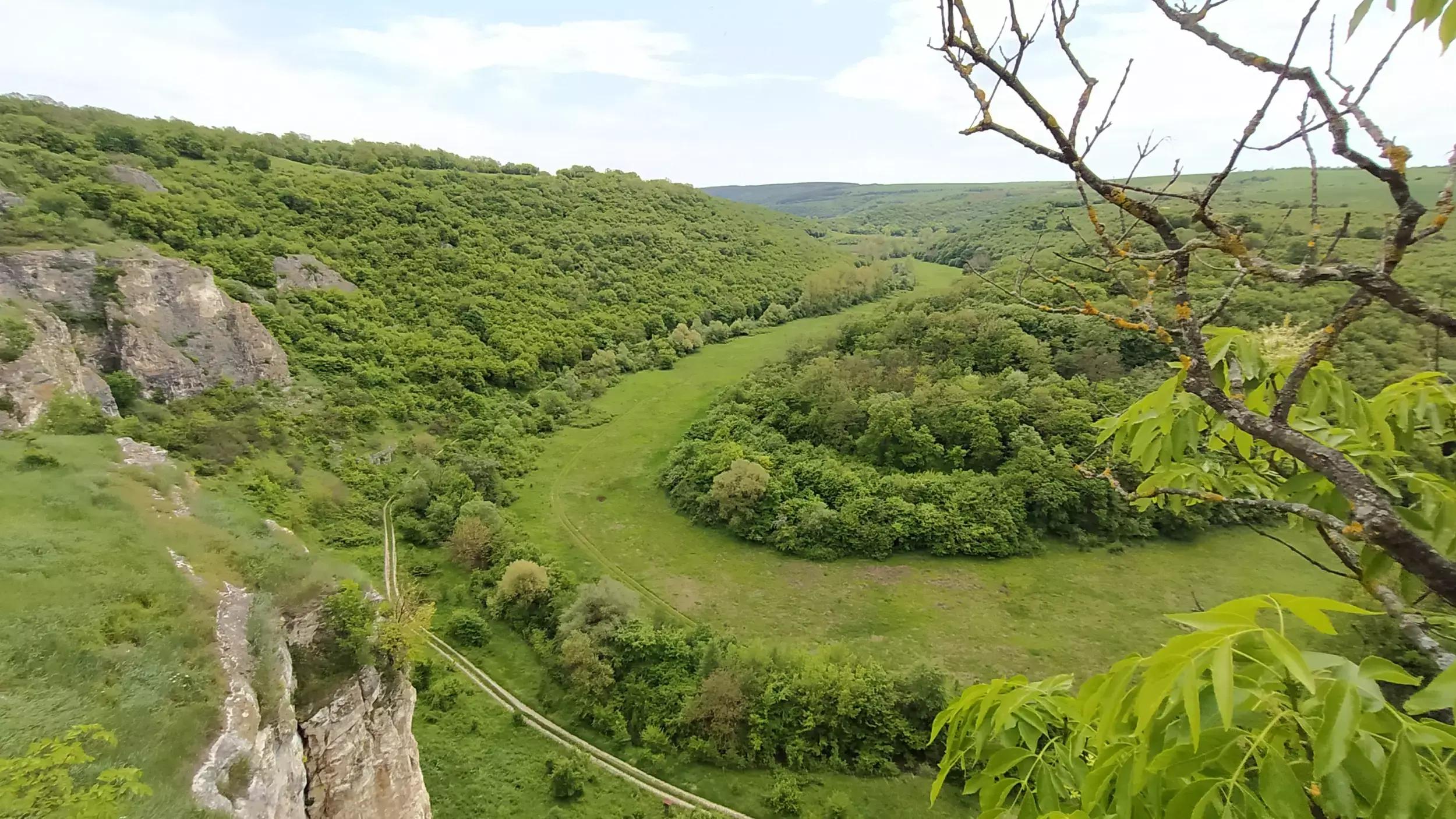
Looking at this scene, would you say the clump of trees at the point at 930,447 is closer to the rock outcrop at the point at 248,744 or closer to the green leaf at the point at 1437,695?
the rock outcrop at the point at 248,744

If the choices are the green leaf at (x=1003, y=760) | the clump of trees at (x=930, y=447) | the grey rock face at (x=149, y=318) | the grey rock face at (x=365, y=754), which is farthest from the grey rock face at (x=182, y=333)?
the green leaf at (x=1003, y=760)

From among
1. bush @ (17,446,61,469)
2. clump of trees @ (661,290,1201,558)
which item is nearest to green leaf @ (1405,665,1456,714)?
bush @ (17,446,61,469)

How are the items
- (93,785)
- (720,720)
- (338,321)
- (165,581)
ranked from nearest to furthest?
(93,785)
(165,581)
(720,720)
(338,321)

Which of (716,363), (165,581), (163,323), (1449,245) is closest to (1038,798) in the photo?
(165,581)

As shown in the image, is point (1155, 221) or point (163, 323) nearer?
point (1155, 221)

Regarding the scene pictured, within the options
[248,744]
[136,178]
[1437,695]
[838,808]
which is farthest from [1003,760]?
[136,178]

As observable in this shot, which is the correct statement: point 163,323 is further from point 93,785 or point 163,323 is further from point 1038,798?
point 1038,798

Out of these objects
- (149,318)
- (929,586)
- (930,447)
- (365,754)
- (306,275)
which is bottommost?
(929,586)

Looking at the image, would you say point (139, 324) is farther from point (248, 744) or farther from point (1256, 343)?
point (1256, 343)
